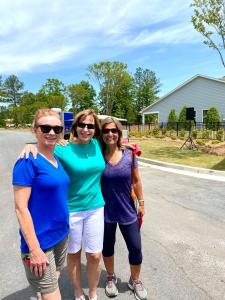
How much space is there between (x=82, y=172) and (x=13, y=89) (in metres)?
115

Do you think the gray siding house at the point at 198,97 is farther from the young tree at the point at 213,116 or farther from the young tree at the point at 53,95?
the young tree at the point at 53,95

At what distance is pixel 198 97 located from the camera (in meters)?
32.1

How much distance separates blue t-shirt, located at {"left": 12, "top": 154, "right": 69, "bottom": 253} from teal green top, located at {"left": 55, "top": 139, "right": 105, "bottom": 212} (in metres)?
0.39

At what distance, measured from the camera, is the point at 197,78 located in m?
32.0

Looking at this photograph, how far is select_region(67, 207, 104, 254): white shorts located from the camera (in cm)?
292

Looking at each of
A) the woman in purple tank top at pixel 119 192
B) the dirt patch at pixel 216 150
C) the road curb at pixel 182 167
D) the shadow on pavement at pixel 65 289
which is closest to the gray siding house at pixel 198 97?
the dirt patch at pixel 216 150

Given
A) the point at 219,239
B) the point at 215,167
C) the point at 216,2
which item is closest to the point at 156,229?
the point at 219,239

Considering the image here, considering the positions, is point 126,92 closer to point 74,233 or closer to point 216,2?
point 216,2

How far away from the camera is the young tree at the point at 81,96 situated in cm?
6788

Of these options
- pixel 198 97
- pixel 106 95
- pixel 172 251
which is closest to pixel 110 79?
pixel 106 95

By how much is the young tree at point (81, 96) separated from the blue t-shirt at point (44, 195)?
65142 mm

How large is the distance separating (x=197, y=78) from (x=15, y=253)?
30.4m

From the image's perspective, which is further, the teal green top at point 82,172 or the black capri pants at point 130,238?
the black capri pants at point 130,238

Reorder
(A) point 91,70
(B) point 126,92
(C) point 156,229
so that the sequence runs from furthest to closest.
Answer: (B) point 126,92, (A) point 91,70, (C) point 156,229
